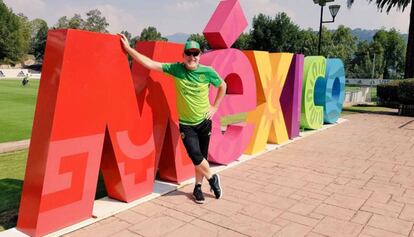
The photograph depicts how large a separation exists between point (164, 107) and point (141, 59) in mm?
921

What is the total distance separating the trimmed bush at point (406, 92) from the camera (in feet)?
54.2

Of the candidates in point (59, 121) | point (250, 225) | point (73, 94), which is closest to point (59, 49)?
point (73, 94)

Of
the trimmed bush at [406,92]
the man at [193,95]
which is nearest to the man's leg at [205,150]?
the man at [193,95]

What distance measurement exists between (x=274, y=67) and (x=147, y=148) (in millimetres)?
4457

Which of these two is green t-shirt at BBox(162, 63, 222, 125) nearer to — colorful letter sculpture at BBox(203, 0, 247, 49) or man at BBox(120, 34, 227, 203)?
man at BBox(120, 34, 227, 203)

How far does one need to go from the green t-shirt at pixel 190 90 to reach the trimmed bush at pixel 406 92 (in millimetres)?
14607

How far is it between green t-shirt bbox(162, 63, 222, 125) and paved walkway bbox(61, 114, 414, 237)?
3.76 feet

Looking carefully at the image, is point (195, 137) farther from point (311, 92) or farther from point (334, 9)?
point (334, 9)

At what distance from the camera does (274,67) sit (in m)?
8.52

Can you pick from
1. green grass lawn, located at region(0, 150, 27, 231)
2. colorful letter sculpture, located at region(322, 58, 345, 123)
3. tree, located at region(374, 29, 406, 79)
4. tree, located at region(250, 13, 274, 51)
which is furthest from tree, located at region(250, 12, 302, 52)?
green grass lawn, located at region(0, 150, 27, 231)

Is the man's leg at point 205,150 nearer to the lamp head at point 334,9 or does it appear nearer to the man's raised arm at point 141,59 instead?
the man's raised arm at point 141,59

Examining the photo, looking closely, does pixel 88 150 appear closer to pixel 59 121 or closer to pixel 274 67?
pixel 59 121

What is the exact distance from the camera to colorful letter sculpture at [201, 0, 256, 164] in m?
6.46

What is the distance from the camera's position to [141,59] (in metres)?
4.60
